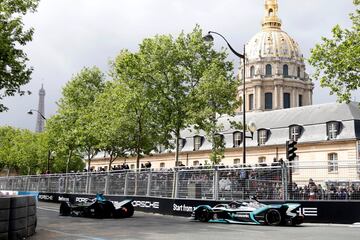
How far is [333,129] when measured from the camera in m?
54.4

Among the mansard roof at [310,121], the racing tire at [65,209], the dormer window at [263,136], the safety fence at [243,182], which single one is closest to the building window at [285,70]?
the mansard roof at [310,121]

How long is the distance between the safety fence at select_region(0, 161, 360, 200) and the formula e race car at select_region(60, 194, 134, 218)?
3.08 metres

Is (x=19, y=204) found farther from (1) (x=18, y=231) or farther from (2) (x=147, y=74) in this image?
(2) (x=147, y=74)

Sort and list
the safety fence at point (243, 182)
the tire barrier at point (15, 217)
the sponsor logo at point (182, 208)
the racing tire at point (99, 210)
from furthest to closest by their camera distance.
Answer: the sponsor logo at point (182, 208), the racing tire at point (99, 210), the safety fence at point (243, 182), the tire barrier at point (15, 217)

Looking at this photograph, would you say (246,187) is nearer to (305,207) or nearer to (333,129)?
(305,207)

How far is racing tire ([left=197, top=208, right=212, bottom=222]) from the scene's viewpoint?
17859 mm

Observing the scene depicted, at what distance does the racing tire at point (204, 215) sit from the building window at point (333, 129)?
40.0 metres

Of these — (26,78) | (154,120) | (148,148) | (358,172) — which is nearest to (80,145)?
(148,148)

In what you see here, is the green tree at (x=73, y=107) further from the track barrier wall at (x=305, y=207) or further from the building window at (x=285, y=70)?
the building window at (x=285, y=70)

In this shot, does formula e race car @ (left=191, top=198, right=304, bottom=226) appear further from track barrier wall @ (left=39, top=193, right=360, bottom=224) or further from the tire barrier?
the tire barrier

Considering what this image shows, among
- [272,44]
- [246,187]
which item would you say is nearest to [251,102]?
[272,44]

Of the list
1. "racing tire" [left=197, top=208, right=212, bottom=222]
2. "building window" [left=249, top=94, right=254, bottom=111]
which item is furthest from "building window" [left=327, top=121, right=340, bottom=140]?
"building window" [left=249, top=94, right=254, bottom=111]

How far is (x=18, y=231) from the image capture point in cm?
1127

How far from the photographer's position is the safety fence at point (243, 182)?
17172 mm
